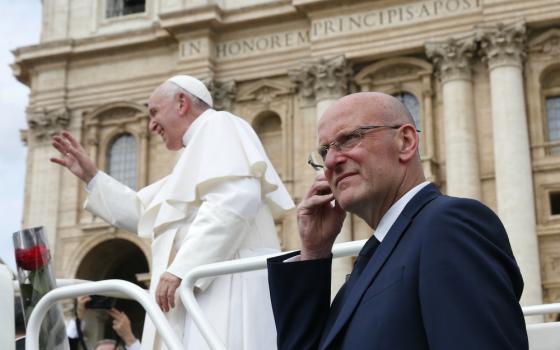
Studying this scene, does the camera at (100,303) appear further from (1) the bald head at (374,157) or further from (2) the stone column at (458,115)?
(2) the stone column at (458,115)

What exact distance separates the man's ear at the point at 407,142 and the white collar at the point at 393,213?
84 mm

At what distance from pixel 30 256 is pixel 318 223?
1357mm

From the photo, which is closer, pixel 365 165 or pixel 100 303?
pixel 365 165

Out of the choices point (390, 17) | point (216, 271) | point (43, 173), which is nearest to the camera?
point (216, 271)

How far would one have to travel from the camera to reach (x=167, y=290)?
366 centimetres

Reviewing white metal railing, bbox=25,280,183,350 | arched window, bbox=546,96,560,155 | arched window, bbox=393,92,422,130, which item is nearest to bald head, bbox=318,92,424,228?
white metal railing, bbox=25,280,183,350

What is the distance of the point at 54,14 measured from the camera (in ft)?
87.2

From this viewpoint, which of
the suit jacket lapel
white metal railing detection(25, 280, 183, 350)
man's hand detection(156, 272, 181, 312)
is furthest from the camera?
man's hand detection(156, 272, 181, 312)

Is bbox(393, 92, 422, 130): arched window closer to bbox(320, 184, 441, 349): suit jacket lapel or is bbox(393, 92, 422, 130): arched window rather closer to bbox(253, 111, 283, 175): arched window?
bbox(253, 111, 283, 175): arched window

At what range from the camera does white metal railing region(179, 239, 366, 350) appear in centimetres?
298

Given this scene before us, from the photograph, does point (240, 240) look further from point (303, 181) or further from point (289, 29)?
point (289, 29)

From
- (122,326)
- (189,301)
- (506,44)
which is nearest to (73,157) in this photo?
(189,301)

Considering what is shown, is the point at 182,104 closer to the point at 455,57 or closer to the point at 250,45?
the point at 455,57

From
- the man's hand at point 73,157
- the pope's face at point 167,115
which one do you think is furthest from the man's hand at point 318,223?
the man's hand at point 73,157
